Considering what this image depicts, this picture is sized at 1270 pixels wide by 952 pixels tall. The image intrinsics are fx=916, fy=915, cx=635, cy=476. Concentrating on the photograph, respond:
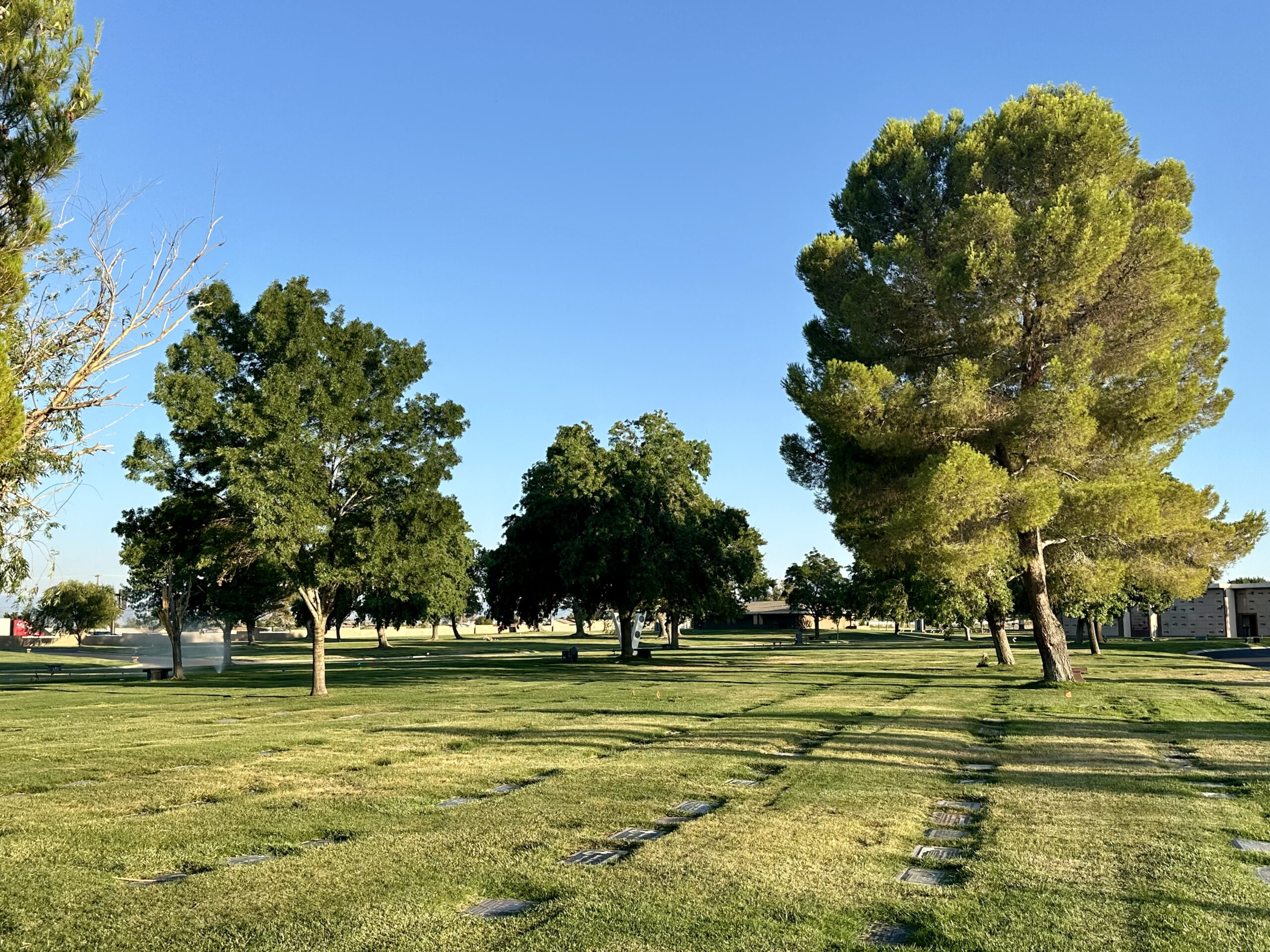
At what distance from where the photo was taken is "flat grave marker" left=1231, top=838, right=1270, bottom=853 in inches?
264

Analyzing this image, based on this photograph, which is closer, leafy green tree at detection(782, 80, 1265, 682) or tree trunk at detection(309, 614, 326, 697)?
leafy green tree at detection(782, 80, 1265, 682)

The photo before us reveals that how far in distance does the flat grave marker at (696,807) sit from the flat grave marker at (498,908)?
2898 mm

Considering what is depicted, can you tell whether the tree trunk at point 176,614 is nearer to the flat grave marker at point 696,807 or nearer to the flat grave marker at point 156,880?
the flat grave marker at point 696,807

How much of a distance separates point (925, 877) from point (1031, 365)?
19.1 metres

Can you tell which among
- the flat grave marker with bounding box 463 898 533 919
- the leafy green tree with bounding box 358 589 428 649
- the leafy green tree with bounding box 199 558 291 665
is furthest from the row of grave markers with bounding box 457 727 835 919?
the leafy green tree with bounding box 358 589 428 649

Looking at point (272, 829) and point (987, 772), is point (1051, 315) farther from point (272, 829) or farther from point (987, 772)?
point (272, 829)

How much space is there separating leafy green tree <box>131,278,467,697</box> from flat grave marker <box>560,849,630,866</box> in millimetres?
17177

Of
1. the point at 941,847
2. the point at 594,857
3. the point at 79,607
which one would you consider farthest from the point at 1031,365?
the point at 79,607

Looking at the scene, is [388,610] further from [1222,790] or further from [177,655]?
[1222,790]

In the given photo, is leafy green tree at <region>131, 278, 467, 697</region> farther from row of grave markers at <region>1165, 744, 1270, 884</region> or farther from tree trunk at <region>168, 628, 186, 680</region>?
row of grave markers at <region>1165, 744, 1270, 884</region>

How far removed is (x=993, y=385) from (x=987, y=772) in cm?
1423

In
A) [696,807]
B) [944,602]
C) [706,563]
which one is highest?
[706,563]

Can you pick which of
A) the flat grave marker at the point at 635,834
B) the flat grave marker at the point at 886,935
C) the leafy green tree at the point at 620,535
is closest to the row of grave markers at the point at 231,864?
the flat grave marker at the point at 635,834

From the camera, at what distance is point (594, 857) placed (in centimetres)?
656
